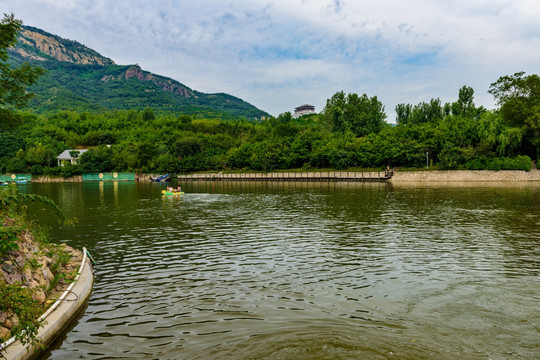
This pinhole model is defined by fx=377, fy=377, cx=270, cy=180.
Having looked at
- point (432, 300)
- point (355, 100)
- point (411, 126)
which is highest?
point (355, 100)

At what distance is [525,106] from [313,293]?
324 feet

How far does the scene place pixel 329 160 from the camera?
116m

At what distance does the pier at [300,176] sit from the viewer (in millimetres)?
102613

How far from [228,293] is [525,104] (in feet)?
332

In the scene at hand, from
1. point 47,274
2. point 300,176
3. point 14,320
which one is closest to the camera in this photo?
point 14,320

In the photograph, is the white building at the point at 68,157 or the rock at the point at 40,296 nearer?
the rock at the point at 40,296

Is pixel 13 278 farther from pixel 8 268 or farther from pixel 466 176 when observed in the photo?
pixel 466 176

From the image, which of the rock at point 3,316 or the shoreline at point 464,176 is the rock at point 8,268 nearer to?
the rock at point 3,316

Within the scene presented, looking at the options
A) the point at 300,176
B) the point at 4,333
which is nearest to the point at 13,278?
the point at 4,333

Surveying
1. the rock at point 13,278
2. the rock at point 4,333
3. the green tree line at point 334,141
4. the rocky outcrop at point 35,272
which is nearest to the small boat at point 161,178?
the green tree line at point 334,141

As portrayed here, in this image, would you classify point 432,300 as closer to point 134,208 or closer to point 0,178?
point 134,208

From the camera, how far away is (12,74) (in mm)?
20797

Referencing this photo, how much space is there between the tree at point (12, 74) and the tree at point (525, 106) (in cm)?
9753

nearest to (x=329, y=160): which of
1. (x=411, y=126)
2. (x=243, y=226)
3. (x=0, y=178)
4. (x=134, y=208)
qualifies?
(x=411, y=126)
